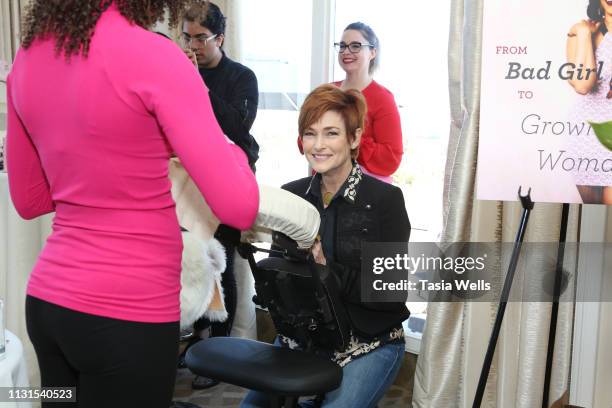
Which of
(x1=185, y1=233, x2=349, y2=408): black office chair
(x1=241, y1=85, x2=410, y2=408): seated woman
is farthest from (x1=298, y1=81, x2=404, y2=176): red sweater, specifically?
(x1=185, y1=233, x2=349, y2=408): black office chair

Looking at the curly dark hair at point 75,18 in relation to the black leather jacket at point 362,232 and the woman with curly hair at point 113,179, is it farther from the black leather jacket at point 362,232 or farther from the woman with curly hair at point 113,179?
the black leather jacket at point 362,232

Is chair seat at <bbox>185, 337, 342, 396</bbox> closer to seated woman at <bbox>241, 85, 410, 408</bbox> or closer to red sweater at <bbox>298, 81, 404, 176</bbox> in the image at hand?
seated woman at <bbox>241, 85, 410, 408</bbox>

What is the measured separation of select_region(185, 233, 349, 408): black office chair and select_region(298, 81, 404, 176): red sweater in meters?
0.94

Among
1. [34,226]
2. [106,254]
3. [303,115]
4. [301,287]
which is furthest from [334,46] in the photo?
[106,254]

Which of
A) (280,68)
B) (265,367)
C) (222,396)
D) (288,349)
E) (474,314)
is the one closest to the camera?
(265,367)

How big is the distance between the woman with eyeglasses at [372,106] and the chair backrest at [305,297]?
39.1 inches

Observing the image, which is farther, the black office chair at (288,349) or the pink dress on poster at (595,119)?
the pink dress on poster at (595,119)

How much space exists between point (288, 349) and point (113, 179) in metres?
0.87

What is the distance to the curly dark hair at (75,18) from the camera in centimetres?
87

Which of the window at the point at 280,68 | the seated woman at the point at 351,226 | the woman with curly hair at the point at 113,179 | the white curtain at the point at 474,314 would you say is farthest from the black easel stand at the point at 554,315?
the window at the point at 280,68

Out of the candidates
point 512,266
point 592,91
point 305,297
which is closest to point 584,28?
point 592,91

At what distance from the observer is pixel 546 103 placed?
168 cm

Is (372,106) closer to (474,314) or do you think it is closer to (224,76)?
(224,76)

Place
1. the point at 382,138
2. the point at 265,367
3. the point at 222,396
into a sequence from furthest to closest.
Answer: the point at 222,396
the point at 382,138
the point at 265,367
